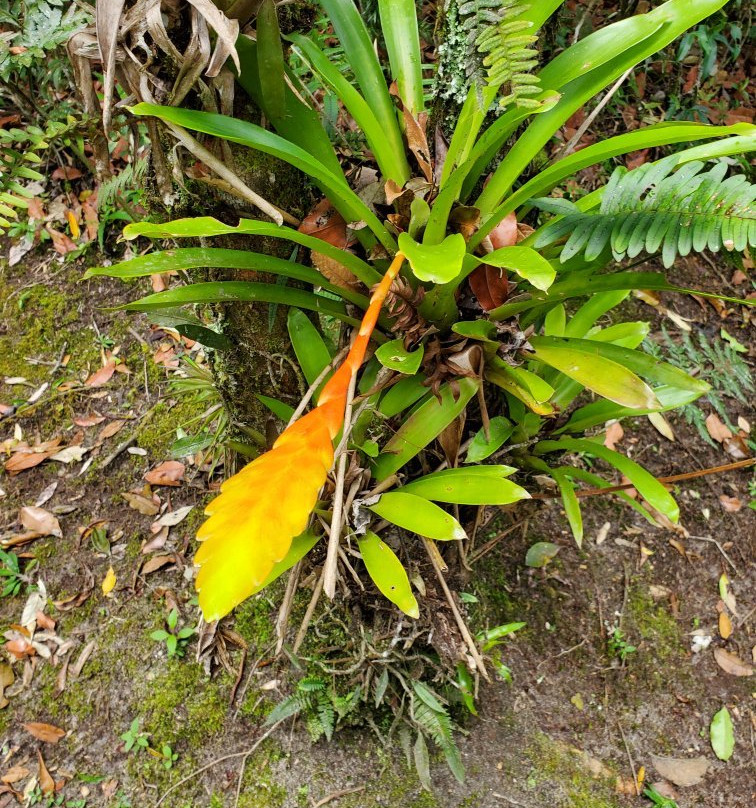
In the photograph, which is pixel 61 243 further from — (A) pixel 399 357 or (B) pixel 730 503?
(B) pixel 730 503

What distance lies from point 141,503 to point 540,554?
1.26 metres

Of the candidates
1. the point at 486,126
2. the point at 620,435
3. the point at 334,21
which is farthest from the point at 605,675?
the point at 334,21

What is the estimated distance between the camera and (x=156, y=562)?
1837 millimetres

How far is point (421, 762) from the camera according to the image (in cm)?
146

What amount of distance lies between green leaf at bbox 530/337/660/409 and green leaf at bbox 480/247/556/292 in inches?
8.5

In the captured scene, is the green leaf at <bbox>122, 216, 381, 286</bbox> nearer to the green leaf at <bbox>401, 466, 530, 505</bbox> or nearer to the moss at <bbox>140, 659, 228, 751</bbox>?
the green leaf at <bbox>401, 466, 530, 505</bbox>

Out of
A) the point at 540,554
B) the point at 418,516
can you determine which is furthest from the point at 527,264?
the point at 540,554

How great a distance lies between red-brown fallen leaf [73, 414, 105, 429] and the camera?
2.14 m

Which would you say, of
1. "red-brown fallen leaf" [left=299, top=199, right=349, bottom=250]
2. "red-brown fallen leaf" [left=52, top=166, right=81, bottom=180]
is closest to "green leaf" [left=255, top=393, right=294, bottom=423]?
"red-brown fallen leaf" [left=299, top=199, right=349, bottom=250]

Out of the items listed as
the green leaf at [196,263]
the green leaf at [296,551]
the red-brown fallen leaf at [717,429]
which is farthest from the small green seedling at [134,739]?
the red-brown fallen leaf at [717,429]

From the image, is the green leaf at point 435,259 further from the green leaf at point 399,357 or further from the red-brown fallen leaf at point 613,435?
the red-brown fallen leaf at point 613,435

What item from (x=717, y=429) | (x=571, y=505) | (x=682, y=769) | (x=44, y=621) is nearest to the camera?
(x=571, y=505)

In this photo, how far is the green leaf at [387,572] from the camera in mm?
1139

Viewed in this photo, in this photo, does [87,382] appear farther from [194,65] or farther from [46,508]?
[194,65]
